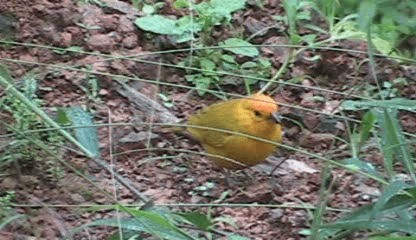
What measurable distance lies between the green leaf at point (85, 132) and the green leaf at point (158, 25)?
1.12m

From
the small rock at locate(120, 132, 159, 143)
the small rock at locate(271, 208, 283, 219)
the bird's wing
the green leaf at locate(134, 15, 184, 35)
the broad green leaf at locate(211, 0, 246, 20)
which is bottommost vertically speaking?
the small rock at locate(271, 208, 283, 219)

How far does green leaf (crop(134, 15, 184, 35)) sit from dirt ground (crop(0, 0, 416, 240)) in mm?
36

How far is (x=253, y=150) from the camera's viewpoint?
2.79m

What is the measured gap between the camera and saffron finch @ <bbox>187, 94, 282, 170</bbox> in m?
2.80

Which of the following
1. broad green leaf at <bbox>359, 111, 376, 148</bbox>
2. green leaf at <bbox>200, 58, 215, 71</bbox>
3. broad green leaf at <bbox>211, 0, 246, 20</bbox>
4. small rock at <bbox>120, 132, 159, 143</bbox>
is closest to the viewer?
broad green leaf at <bbox>359, 111, 376, 148</bbox>

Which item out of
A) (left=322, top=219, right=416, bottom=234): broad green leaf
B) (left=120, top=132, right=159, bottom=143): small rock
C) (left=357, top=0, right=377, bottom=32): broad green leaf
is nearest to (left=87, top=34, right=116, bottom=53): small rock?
(left=120, top=132, right=159, bottom=143): small rock

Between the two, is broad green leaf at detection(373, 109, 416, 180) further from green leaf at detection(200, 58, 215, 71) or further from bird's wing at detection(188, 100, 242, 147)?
green leaf at detection(200, 58, 215, 71)

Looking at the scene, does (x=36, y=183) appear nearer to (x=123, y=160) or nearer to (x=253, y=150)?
(x=123, y=160)

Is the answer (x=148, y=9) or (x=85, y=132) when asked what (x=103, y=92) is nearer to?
(x=148, y=9)

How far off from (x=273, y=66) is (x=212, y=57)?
0.26 m

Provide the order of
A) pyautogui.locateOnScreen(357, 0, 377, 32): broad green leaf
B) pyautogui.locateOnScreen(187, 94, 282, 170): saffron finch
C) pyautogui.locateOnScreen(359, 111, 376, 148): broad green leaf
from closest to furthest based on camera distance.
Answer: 1. pyautogui.locateOnScreen(357, 0, 377, 32): broad green leaf
2. pyautogui.locateOnScreen(359, 111, 376, 148): broad green leaf
3. pyautogui.locateOnScreen(187, 94, 282, 170): saffron finch

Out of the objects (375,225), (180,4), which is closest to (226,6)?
(180,4)

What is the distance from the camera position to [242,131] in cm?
286

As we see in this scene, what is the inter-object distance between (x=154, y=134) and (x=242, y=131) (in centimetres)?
35
